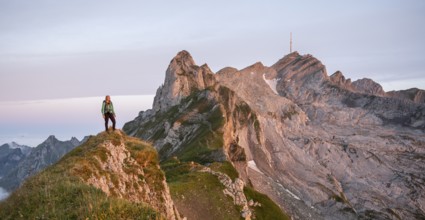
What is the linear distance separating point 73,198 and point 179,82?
16649cm

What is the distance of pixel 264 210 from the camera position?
257ft

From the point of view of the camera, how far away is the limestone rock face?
587 feet

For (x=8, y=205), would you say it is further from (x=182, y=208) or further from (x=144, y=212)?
(x=182, y=208)

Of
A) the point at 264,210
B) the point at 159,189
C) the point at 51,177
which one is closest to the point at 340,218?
the point at 264,210

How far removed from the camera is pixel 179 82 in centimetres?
18375

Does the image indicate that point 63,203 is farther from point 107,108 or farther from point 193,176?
point 193,176

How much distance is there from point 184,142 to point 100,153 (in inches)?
3769

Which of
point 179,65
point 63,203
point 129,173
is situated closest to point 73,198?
point 63,203

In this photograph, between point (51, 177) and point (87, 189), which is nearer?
point (87, 189)

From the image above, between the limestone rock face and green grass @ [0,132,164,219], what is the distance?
14751 centimetres

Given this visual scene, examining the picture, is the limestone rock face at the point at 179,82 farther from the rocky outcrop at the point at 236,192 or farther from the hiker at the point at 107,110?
the hiker at the point at 107,110

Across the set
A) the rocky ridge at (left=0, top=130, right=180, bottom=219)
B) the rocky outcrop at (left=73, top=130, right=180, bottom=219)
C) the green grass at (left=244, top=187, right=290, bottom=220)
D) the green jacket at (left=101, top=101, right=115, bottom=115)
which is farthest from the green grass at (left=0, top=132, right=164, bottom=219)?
the green grass at (left=244, top=187, right=290, bottom=220)

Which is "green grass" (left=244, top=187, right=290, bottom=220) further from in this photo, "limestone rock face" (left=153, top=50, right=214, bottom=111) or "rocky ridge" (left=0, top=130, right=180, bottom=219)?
"limestone rock face" (left=153, top=50, right=214, bottom=111)

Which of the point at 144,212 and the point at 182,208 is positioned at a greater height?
the point at 144,212
